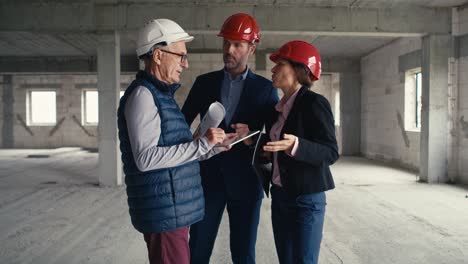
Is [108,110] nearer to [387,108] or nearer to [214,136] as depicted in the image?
[214,136]

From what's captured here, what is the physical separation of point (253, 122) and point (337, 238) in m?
2.23

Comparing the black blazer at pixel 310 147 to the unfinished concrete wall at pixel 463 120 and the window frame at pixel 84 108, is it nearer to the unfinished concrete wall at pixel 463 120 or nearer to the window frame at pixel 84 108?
the unfinished concrete wall at pixel 463 120

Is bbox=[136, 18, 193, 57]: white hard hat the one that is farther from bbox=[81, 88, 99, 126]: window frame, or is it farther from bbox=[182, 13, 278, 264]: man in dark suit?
bbox=[81, 88, 99, 126]: window frame

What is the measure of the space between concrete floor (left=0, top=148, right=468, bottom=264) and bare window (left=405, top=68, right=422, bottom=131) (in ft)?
7.08

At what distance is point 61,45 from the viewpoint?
1028 cm

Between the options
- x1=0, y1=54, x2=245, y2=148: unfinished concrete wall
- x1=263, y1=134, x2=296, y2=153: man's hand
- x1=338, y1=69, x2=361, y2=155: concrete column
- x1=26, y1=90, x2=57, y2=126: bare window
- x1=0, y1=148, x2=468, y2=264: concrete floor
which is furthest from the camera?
x1=26, y1=90, x2=57, y2=126: bare window

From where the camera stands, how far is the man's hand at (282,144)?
5.28 feet

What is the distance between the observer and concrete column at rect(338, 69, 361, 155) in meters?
12.0

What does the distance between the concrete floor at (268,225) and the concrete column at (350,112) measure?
4.70 metres

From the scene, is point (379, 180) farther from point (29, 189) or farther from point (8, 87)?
point (8, 87)

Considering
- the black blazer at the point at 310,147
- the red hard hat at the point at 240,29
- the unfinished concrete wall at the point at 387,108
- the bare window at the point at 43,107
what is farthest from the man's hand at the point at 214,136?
the bare window at the point at 43,107

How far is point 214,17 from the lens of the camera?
6.74 m

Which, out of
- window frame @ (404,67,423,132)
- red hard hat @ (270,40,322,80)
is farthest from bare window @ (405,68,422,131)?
red hard hat @ (270,40,322,80)

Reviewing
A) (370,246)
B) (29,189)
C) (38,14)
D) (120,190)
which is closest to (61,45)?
(38,14)
